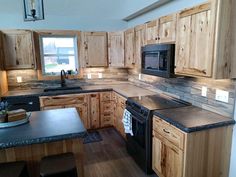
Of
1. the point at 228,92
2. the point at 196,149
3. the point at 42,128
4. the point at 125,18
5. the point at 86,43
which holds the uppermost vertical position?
the point at 125,18

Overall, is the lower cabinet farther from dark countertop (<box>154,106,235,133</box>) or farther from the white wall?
the white wall

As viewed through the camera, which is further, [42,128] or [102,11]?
[102,11]

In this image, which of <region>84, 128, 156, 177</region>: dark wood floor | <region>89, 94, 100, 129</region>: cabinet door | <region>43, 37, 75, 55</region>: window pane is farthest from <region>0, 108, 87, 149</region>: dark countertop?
<region>43, 37, 75, 55</region>: window pane

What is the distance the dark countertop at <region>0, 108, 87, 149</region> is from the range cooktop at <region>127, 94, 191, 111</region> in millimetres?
981

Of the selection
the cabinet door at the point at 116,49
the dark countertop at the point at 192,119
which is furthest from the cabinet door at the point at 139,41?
the dark countertop at the point at 192,119

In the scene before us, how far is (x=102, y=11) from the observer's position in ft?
13.5

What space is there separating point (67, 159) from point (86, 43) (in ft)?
9.34

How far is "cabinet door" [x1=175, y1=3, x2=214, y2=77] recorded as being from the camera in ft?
6.06

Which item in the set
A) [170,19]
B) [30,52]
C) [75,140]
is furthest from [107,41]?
[75,140]

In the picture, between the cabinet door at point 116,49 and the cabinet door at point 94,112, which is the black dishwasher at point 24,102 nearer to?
A: the cabinet door at point 94,112

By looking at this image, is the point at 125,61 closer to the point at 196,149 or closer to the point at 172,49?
the point at 172,49

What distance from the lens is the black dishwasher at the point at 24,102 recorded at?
3.37 m

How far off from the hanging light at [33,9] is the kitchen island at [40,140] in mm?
Result: 1053

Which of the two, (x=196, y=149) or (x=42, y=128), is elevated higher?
(x=42, y=128)
